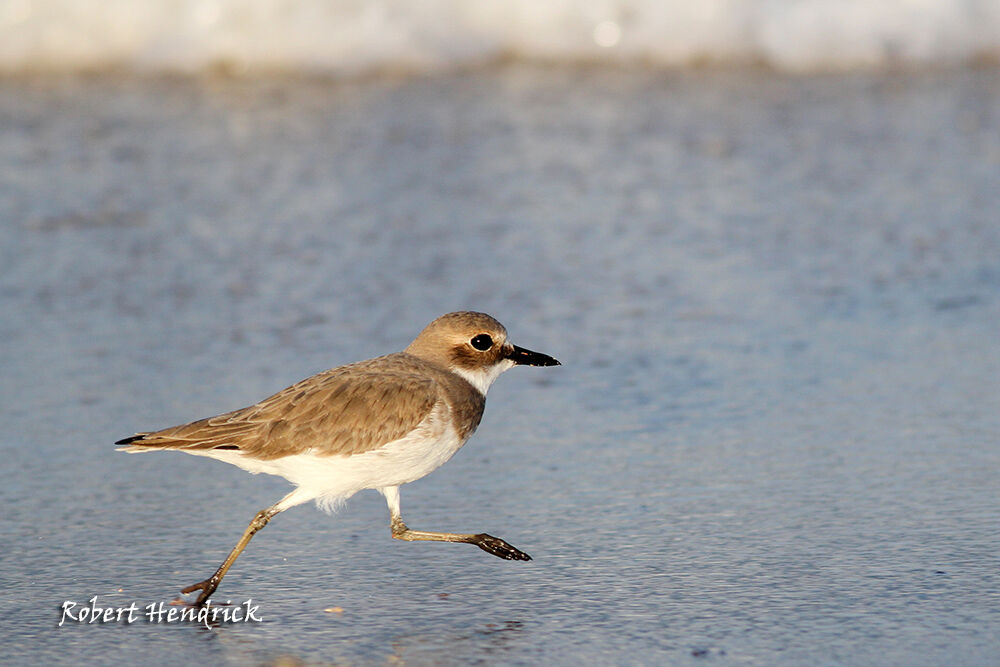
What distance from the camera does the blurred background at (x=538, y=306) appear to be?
13.9 feet

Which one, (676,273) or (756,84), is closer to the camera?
(676,273)

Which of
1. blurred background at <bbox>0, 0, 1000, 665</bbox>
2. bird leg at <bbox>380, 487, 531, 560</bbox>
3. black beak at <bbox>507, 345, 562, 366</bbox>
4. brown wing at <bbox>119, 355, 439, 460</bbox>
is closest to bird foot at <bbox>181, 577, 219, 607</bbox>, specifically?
blurred background at <bbox>0, 0, 1000, 665</bbox>

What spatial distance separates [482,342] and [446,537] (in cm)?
71

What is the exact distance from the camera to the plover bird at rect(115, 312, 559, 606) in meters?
4.52

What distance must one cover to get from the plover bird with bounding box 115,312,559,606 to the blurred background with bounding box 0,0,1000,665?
206mm

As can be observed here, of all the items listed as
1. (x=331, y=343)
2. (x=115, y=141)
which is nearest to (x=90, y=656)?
(x=331, y=343)

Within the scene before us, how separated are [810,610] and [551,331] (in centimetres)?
297

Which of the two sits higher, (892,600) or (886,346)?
(886,346)

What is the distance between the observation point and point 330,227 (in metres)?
8.22

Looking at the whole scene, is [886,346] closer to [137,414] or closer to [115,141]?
[137,414]

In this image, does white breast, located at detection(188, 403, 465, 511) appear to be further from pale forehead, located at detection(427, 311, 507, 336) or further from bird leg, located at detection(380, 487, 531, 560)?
pale forehead, located at detection(427, 311, 507, 336)
